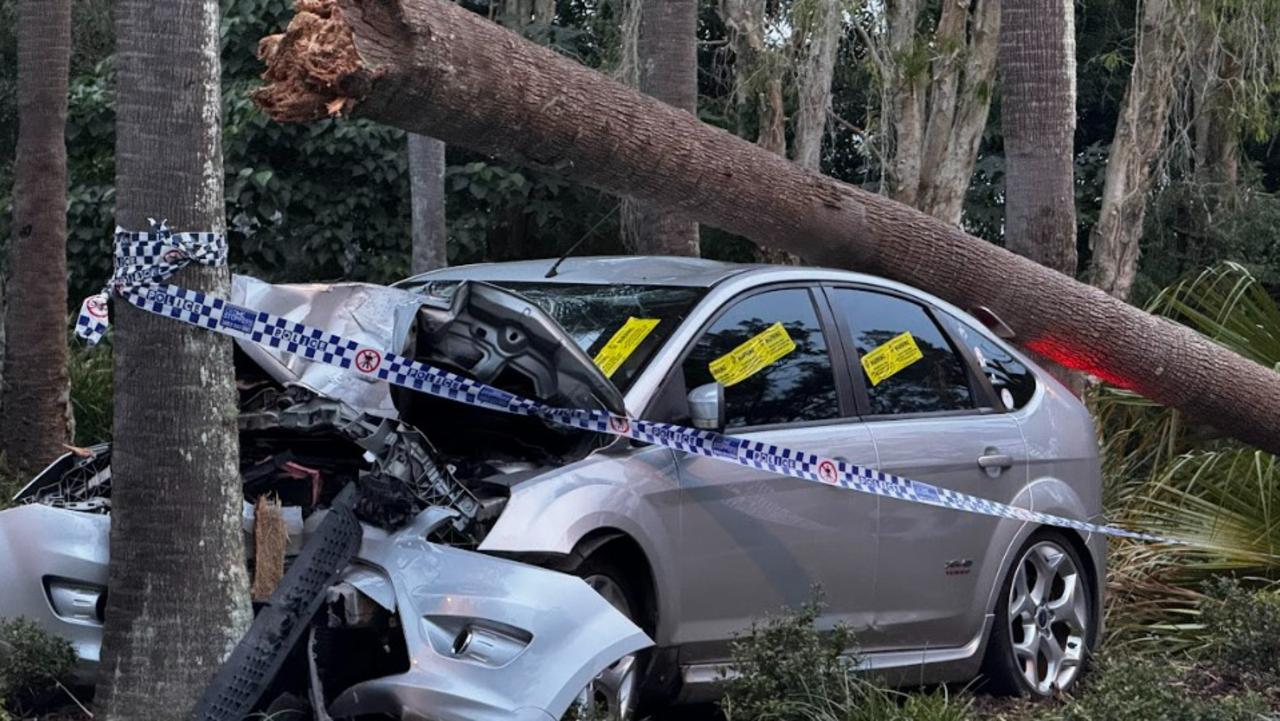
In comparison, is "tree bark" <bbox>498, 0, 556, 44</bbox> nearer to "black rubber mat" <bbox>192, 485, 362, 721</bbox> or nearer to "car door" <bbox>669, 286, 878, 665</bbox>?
"car door" <bbox>669, 286, 878, 665</bbox>

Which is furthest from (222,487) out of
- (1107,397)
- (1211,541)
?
(1107,397)

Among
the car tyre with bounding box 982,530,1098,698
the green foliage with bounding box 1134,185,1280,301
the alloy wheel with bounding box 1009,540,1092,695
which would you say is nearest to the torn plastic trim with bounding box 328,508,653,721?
the car tyre with bounding box 982,530,1098,698

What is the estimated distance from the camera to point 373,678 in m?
5.42

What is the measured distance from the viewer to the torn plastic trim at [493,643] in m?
5.08

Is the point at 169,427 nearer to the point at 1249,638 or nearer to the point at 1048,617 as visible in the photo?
the point at 1048,617

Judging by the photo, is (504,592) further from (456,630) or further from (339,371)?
(339,371)

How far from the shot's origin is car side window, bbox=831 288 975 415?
689cm

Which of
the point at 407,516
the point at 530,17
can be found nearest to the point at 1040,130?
the point at 407,516

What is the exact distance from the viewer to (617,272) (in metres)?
6.89

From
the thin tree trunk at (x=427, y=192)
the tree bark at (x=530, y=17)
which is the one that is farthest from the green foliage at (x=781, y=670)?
the tree bark at (x=530, y=17)

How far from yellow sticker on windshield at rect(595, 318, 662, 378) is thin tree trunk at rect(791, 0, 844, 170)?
808 cm

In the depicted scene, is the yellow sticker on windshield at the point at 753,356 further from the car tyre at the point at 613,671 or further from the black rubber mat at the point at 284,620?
the black rubber mat at the point at 284,620

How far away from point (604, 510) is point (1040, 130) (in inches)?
184

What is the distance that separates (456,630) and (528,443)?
936mm
